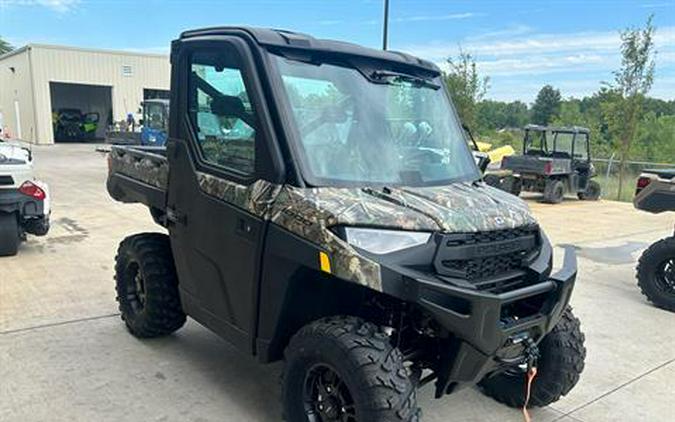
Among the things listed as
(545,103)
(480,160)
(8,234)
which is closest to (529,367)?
(480,160)

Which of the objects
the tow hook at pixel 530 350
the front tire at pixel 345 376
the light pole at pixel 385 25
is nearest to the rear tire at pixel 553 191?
the light pole at pixel 385 25

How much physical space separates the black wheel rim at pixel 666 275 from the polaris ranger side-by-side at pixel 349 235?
10.3 ft

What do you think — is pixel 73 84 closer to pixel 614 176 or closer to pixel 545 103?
pixel 614 176

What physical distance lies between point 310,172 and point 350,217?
1.18 ft

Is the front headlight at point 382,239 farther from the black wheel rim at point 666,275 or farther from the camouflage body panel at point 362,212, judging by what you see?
the black wheel rim at point 666,275

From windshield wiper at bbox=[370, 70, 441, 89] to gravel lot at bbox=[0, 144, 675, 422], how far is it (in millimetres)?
1933

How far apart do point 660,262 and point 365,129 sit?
4334mm

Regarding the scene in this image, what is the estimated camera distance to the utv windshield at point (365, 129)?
113 inches

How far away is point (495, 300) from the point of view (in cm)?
242

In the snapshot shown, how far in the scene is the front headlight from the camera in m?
2.50

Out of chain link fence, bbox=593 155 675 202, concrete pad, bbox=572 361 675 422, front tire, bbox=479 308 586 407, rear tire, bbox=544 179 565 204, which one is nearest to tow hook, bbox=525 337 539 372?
front tire, bbox=479 308 586 407

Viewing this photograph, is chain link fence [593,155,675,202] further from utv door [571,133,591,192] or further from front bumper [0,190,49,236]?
front bumper [0,190,49,236]

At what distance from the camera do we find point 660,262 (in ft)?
19.1

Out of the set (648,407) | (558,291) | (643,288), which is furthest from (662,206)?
(558,291)
